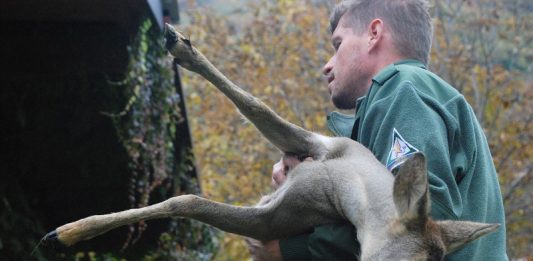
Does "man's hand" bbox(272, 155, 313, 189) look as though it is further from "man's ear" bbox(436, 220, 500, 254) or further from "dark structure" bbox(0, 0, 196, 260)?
"dark structure" bbox(0, 0, 196, 260)

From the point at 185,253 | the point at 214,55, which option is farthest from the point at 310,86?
the point at 185,253

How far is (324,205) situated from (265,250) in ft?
1.03

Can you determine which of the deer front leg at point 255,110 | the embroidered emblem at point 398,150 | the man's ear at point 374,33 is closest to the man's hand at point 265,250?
the deer front leg at point 255,110

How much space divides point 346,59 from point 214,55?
532 inches

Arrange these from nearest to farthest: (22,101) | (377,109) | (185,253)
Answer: (377,109) < (22,101) < (185,253)

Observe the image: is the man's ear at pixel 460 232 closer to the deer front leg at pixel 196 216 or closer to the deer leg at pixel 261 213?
the deer leg at pixel 261 213

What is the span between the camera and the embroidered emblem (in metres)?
3.40

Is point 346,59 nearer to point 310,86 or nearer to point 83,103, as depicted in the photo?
point 83,103

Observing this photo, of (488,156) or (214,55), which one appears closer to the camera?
(488,156)

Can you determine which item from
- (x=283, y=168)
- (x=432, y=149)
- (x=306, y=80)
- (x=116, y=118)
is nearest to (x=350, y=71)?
(x=283, y=168)

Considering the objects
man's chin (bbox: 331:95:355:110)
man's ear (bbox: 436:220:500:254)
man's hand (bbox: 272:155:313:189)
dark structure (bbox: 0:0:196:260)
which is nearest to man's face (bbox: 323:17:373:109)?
man's chin (bbox: 331:95:355:110)

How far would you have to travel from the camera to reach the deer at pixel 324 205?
118 inches

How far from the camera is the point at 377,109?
143 inches

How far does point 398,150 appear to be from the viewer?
11.3ft
